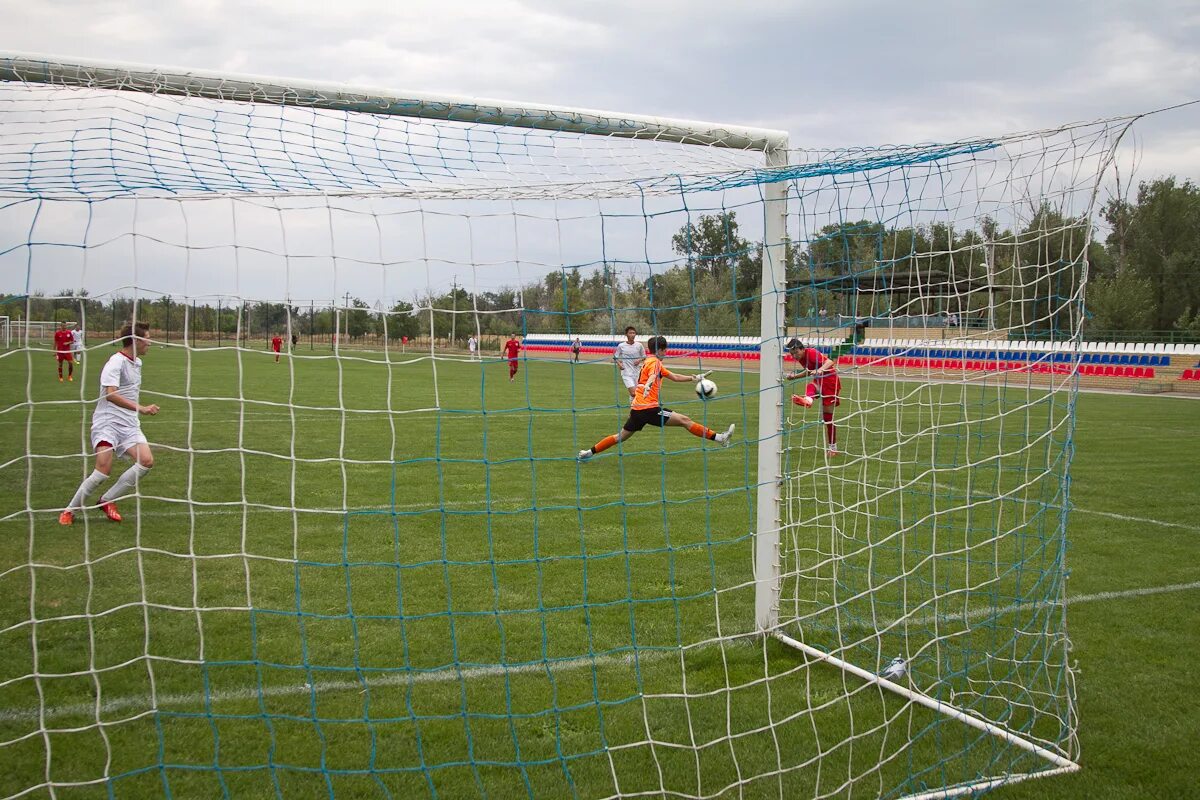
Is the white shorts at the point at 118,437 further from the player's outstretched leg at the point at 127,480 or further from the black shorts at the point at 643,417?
the black shorts at the point at 643,417

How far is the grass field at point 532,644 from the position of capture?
12.3ft

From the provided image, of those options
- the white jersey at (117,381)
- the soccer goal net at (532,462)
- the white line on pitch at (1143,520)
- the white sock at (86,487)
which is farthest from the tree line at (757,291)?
the white line on pitch at (1143,520)

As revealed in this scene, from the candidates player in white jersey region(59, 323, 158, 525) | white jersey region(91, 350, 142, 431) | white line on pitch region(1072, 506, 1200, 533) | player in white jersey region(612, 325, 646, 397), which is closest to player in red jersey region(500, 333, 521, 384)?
white jersey region(91, 350, 142, 431)

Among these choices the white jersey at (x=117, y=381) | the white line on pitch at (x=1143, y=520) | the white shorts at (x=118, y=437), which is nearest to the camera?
the white jersey at (x=117, y=381)

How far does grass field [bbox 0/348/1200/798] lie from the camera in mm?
3760

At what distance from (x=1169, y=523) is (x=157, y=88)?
917 cm

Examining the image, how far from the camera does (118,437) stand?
7.83m

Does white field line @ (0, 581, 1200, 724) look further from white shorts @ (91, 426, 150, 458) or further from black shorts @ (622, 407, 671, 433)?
black shorts @ (622, 407, 671, 433)

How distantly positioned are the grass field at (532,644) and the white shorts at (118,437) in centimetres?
71

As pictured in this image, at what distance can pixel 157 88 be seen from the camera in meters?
3.83

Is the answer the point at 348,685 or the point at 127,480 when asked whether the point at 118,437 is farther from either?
the point at 348,685

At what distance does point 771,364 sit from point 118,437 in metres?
5.97

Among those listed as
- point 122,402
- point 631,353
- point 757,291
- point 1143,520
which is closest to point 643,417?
point 631,353

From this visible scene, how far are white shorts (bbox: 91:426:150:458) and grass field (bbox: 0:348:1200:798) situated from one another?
71 cm
